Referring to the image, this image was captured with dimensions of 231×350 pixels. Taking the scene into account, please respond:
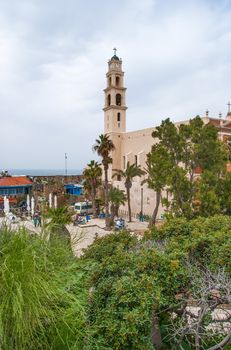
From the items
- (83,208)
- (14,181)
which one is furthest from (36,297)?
(14,181)

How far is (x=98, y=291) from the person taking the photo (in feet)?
17.3

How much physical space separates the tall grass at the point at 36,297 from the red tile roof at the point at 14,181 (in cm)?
3321

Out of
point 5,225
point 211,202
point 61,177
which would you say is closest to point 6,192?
point 61,177

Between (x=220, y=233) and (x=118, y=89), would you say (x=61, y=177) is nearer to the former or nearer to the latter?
(x=118, y=89)

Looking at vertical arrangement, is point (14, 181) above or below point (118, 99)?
below

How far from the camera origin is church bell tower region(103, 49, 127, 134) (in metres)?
40.2

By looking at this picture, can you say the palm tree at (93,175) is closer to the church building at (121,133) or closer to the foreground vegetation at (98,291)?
the church building at (121,133)

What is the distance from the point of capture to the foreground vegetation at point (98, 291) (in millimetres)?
4117

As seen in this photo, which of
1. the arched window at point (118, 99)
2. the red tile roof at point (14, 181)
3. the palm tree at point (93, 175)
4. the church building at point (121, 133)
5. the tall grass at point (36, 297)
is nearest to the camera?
the tall grass at point (36, 297)

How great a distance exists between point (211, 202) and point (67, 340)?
32.1ft

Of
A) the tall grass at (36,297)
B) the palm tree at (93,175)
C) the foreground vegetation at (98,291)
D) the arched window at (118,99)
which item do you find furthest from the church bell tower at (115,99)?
the tall grass at (36,297)

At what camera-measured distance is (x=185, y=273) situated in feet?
17.8

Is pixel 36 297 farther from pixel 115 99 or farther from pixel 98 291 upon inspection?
pixel 115 99

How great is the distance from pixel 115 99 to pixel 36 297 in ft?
128
